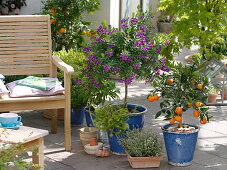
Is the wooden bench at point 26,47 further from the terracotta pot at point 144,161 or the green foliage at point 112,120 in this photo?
the terracotta pot at point 144,161

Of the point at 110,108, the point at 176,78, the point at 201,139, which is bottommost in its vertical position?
the point at 201,139

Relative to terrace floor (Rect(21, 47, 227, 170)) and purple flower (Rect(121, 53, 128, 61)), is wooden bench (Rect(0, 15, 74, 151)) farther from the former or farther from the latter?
purple flower (Rect(121, 53, 128, 61))

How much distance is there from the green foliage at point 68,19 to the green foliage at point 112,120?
9.05 feet

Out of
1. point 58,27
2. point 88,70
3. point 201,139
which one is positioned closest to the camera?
point 88,70

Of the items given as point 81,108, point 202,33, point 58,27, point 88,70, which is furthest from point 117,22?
point 88,70

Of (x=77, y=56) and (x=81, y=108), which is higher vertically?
(x=77, y=56)

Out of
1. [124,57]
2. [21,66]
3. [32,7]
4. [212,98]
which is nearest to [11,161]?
[124,57]

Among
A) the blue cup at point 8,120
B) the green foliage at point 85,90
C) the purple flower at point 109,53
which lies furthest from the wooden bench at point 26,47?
the blue cup at point 8,120

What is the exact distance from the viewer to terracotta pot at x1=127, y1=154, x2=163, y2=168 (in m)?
4.25

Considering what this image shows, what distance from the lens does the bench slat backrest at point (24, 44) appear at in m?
5.11

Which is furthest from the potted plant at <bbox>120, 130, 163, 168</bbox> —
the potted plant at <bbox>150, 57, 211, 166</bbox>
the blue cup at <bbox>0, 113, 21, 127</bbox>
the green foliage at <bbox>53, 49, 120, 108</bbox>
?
the blue cup at <bbox>0, 113, 21, 127</bbox>

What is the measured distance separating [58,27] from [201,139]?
9.16 ft

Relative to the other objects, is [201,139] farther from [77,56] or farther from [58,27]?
[58,27]

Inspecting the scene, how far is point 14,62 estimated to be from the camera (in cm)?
514
